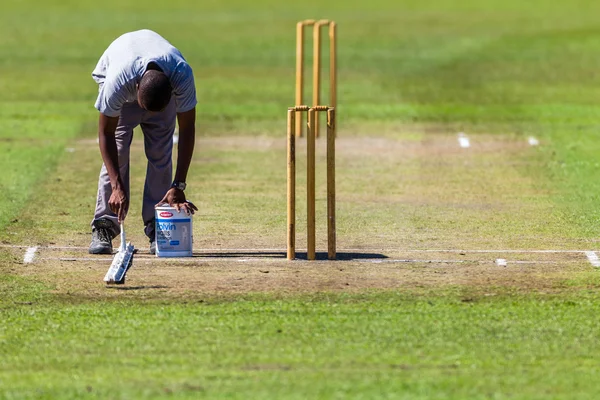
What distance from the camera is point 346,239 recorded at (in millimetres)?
11695

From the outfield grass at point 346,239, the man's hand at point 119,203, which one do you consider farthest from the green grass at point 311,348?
the man's hand at point 119,203

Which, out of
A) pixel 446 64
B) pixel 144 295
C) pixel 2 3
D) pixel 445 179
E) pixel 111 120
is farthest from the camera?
pixel 2 3

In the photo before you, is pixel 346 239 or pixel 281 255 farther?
pixel 346 239

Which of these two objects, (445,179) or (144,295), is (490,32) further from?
(144,295)

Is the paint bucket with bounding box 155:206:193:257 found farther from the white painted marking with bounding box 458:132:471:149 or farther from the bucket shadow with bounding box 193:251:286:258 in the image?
the white painted marking with bounding box 458:132:471:149

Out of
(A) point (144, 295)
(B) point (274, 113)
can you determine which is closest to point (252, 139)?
(B) point (274, 113)

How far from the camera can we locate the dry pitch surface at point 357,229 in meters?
9.80

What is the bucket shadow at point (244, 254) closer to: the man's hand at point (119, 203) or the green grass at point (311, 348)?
the man's hand at point (119, 203)

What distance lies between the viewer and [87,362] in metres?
7.60

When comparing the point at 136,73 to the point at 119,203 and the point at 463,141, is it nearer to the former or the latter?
the point at 119,203

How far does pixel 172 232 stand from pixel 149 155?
0.79 metres

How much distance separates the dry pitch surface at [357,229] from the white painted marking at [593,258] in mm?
47

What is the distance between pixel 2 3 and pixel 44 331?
56.4 meters

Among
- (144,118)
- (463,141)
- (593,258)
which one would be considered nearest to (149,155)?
(144,118)
